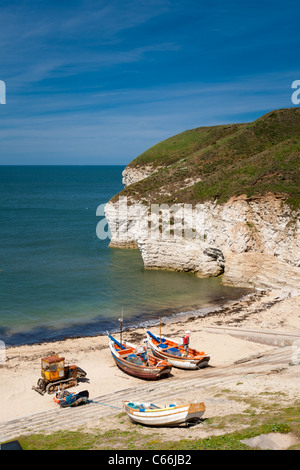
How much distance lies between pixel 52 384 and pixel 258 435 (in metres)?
12.9

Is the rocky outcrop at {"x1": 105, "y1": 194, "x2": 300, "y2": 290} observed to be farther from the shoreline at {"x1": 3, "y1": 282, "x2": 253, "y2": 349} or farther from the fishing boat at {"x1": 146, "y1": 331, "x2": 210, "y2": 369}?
the fishing boat at {"x1": 146, "y1": 331, "x2": 210, "y2": 369}

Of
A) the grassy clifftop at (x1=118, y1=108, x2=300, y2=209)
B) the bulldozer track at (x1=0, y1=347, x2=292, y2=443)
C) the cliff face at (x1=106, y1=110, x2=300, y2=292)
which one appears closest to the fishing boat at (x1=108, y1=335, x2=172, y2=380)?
the bulldozer track at (x1=0, y1=347, x2=292, y2=443)

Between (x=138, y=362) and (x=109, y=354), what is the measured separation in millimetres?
3973

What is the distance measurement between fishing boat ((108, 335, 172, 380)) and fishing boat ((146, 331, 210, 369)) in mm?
779

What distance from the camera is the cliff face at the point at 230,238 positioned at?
41.2 m

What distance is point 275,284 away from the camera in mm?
41594

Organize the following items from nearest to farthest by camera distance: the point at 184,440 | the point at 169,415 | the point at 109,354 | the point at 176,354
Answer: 1. the point at 184,440
2. the point at 169,415
3. the point at 176,354
4. the point at 109,354

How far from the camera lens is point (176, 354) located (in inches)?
1052

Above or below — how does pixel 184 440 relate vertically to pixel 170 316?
above

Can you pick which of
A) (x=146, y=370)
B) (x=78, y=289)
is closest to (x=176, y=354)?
(x=146, y=370)

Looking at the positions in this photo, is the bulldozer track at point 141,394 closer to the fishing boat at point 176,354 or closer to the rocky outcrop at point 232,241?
the fishing boat at point 176,354

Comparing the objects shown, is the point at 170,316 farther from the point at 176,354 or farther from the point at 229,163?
the point at 229,163
